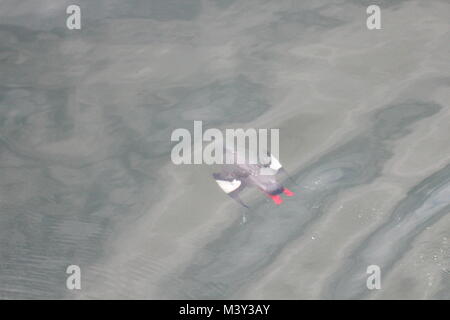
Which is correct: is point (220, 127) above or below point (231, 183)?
above

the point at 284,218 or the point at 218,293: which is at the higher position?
the point at 284,218

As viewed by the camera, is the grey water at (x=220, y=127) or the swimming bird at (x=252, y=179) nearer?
the grey water at (x=220, y=127)

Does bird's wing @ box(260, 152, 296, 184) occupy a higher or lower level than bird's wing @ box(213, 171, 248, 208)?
higher

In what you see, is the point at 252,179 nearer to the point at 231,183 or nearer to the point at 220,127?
the point at 231,183

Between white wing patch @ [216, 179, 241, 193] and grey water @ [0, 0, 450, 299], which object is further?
white wing patch @ [216, 179, 241, 193]

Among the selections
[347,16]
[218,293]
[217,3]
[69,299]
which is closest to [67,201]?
[69,299]

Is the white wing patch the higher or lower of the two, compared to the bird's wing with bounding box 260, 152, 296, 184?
lower

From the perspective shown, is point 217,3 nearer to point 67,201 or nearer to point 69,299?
point 67,201

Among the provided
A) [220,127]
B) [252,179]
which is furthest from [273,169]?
[220,127]
